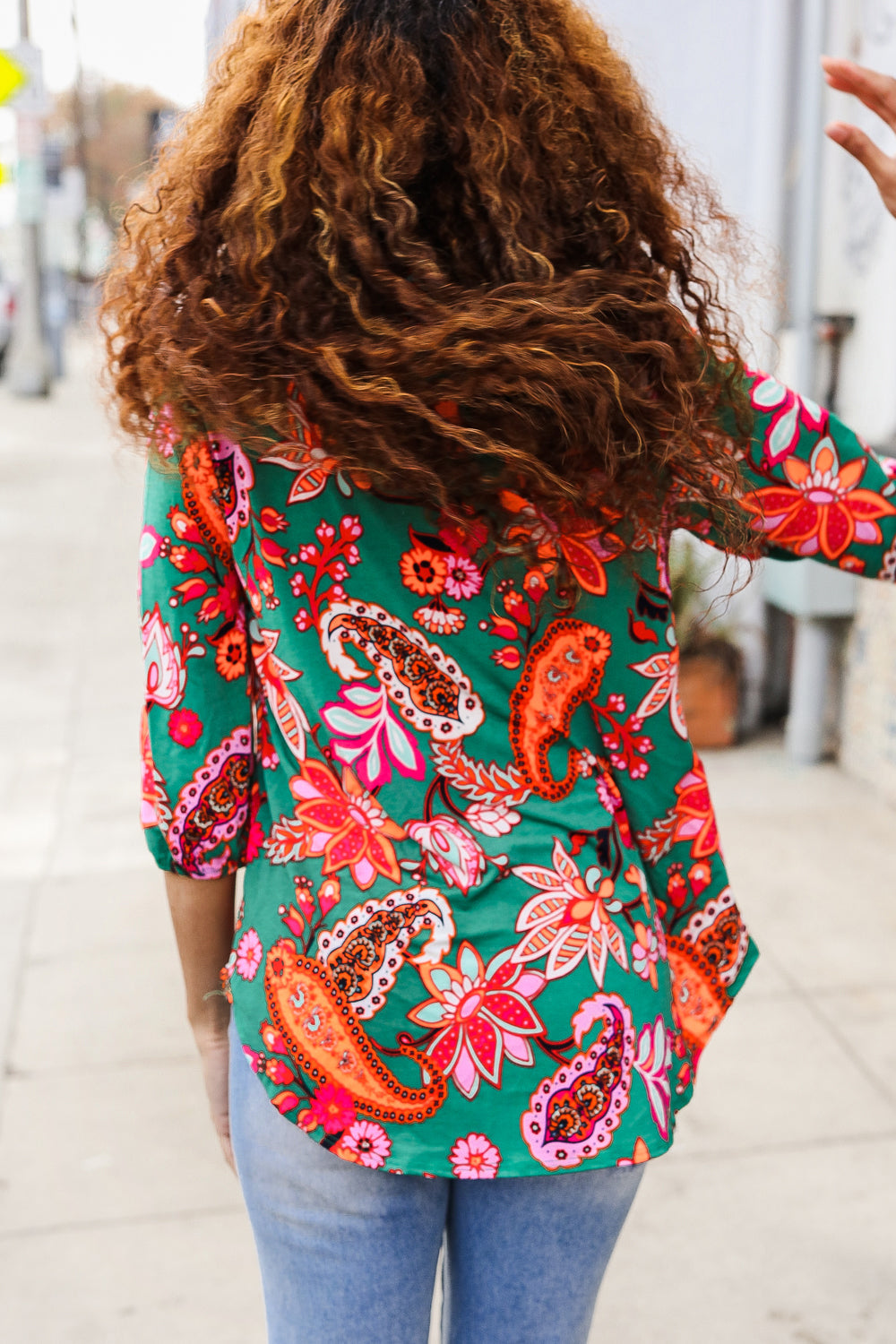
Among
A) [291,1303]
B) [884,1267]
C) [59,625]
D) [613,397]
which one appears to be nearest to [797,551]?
[613,397]

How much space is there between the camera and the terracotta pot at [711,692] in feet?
17.0

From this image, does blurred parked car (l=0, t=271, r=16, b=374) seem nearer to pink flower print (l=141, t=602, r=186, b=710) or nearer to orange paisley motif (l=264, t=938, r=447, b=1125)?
pink flower print (l=141, t=602, r=186, b=710)

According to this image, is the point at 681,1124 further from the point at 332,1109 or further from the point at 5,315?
the point at 5,315

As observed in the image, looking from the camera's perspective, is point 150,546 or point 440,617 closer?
point 440,617

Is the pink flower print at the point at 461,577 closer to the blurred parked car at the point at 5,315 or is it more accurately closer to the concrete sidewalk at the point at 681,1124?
the concrete sidewalk at the point at 681,1124

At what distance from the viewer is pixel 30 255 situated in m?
19.1

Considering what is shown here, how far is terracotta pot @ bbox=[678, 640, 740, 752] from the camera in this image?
17.0ft

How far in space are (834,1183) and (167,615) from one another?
7.14ft

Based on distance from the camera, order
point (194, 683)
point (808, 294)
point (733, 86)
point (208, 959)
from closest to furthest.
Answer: point (194, 683) → point (208, 959) → point (808, 294) → point (733, 86)

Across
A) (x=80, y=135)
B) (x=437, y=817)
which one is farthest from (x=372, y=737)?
(x=80, y=135)

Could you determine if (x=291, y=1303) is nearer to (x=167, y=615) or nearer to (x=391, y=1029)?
(x=391, y=1029)

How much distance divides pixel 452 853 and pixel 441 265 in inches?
18.7

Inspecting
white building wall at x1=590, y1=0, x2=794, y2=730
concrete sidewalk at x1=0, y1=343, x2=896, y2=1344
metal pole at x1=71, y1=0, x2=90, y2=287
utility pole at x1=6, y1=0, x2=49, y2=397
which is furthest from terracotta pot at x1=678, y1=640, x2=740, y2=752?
metal pole at x1=71, y1=0, x2=90, y2=287

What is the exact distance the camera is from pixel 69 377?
24312mm
